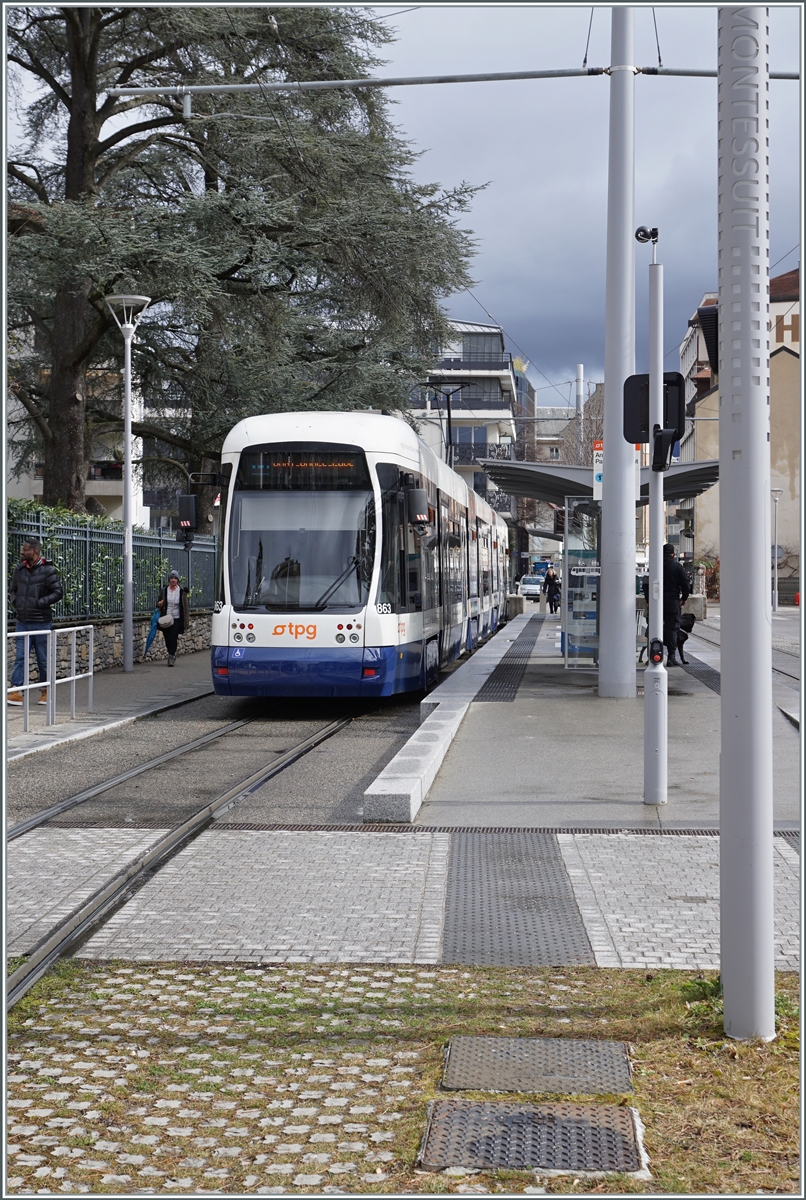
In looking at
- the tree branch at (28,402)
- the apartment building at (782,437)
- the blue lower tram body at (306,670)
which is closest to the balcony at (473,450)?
the apartment building at (782,437)

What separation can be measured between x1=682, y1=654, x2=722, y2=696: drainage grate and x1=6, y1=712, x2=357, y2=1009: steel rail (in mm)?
9182

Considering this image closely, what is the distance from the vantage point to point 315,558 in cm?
1497

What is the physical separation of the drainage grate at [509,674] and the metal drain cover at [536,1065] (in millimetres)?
11791

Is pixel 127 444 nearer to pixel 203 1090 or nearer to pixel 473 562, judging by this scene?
pixel 473 562

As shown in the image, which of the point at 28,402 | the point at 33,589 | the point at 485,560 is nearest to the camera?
the point at 33,589

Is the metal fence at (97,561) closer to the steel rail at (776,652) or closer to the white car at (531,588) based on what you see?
the steel rail at (776,652)

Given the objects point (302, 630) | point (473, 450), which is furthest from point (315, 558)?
point (473, 450)

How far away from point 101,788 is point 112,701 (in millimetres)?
7650

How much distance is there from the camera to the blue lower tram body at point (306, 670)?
14.7 m

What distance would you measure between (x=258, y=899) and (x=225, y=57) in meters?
20.1

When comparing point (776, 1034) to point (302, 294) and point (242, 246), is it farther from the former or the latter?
point (302, 294)

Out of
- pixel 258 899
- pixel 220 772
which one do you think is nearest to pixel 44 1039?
pixel 258 899

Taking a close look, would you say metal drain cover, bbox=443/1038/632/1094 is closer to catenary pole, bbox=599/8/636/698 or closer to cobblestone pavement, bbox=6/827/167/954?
cobblestone pavement, bbox=6/827/167/954

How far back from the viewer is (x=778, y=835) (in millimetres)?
8438
